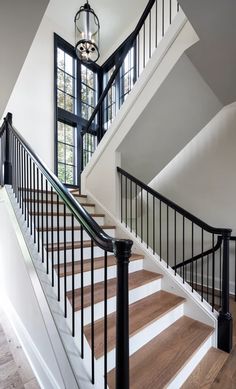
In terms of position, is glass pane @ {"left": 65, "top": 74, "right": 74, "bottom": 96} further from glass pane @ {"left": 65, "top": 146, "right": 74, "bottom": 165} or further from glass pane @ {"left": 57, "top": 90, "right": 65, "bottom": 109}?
glass pane @ {"left": 65, "top": 146, "right": 74, "bottom": 165}

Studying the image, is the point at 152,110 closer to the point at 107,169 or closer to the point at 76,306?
the point at 107,169

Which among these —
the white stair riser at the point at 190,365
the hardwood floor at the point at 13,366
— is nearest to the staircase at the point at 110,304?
the white stair riser at the point at 190,365

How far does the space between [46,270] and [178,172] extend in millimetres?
2753

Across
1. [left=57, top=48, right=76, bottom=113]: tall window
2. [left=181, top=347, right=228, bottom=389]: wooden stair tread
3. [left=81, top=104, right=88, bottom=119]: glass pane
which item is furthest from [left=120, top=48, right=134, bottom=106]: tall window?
[left=181, top=347, right=228, bottom=389]: wooden stair tread

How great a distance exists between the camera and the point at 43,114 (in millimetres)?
4633

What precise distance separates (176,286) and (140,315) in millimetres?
619

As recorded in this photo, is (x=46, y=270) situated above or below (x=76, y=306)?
above

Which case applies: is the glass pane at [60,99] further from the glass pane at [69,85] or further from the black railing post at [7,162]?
the black railing post at [7,162]

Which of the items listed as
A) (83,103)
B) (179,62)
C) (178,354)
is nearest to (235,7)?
(179,62)

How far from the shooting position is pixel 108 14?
4.89 m

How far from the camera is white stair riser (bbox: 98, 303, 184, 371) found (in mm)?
1415

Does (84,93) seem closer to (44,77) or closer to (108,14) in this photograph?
(44,77)

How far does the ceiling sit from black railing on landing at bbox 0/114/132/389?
12.2 feet

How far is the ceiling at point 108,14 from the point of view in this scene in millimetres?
4582
